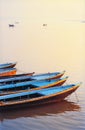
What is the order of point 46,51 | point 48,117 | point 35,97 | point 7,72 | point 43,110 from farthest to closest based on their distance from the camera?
point 46,51 < point 7,72 < point 35,97 < point 43,110 < point 48,117

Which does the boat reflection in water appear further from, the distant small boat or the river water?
the distant small boat

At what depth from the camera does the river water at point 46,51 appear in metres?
11.8

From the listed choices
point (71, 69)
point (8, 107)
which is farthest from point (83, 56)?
point (8, 107)

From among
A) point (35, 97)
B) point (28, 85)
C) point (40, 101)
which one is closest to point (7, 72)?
point (28, 85)

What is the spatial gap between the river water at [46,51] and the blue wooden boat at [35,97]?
18 centimetres

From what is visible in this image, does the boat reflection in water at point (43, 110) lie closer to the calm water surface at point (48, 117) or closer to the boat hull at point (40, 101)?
the calm water surface at point (48, 117)

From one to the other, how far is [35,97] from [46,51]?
12.1m

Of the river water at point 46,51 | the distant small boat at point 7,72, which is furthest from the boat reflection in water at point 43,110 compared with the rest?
the distant small boat at point 7,72

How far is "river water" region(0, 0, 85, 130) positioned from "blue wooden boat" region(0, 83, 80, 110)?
0.61 ft

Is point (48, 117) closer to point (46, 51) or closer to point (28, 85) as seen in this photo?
point (28, 85)

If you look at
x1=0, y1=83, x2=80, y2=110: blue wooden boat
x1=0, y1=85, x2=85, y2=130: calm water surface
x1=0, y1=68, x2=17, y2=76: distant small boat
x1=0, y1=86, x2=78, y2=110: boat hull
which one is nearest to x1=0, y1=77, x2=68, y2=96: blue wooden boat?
x1=0, y1=83, x2=80, y2=110: blue wooden boat

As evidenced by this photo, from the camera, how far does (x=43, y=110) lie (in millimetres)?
12883

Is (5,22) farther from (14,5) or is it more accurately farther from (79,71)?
(79,71)

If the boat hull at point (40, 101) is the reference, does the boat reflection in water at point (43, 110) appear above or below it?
below
